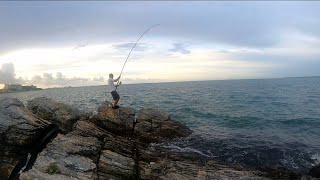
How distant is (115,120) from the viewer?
61.5ft

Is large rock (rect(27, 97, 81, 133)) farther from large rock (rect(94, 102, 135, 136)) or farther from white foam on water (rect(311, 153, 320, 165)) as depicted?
white foam on water (rect(311, 153, 320, 165))

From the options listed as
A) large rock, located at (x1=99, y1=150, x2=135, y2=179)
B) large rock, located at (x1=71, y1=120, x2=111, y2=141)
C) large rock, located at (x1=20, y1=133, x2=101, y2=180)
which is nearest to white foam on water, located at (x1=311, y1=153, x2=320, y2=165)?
large rock, located at (x1=99, y1=150, x2=135, y2=179)

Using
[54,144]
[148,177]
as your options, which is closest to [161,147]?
[148,177]

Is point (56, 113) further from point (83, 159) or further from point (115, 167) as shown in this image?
point (115, 167)

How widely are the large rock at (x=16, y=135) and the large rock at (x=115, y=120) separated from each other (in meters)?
4.70

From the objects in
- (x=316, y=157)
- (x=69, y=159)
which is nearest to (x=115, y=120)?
(x=69, y=159)

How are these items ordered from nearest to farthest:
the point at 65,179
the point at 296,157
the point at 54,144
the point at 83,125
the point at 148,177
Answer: the point at 65,179, the point at 148,177, the point at 54,144, the point at 83,125, the point at 296,157

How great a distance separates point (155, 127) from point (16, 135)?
9.23 m

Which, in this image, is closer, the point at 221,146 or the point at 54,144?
the point at 54,144

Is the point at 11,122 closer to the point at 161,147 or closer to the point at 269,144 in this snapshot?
the point at 161,147

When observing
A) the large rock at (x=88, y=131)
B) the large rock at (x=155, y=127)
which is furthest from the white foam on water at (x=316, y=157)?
the large rock at (x=88, y=131)

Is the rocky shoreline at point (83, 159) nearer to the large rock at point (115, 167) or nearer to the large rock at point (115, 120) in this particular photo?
the large rock at point (115, 167)

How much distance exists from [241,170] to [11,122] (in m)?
11.3

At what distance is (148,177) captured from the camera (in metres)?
12.2
